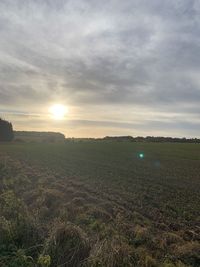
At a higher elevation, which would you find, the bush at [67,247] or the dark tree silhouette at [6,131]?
the dark tree silhouette at [6,131]

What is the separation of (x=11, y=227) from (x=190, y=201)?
10.7m

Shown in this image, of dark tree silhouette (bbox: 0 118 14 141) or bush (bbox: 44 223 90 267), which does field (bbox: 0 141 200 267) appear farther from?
dark tree silhouette (bbox: 0 118 14 141)

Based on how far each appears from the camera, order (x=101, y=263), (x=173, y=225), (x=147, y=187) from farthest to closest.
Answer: (x=147, y=187), (x=173, y=225), (x=101, y=263)

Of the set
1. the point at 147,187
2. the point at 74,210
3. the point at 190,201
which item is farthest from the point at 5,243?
the point at 147,187

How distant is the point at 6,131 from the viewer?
10700cm

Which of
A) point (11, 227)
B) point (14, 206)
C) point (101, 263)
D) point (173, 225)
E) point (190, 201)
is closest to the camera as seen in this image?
point (101, 263)

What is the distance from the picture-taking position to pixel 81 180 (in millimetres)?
23844

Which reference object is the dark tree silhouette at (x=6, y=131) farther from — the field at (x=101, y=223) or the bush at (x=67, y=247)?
the bush at (x=67, y=247)

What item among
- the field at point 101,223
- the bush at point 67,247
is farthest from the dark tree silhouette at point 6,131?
the bush at point 67,247

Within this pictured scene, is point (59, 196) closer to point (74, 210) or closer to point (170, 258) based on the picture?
point (74, 210)

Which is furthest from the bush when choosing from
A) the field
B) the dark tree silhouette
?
the dark tree silhouette

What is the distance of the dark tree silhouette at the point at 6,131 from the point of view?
349 ft

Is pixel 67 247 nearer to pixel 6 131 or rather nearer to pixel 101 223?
pixel 101 223

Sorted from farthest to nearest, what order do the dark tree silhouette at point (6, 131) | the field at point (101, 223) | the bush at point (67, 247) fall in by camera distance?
1. the dark tree silhouette at point (6, 131)
2. the field at point (101, 223)
3. the bush at point (67, 247)
